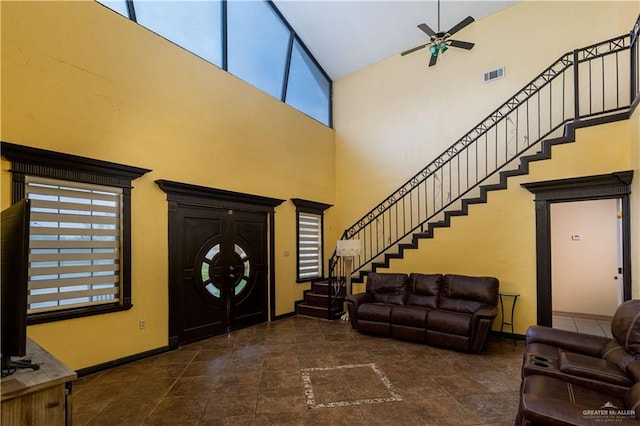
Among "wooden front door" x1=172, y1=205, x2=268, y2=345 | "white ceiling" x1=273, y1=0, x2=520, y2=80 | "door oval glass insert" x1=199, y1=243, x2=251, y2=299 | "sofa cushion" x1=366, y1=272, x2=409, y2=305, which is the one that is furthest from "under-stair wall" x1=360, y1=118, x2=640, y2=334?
"white ceiling" x1=273, y1=0, x2=520, y2=80

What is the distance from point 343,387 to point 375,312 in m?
1.91

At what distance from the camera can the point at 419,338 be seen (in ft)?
16.0

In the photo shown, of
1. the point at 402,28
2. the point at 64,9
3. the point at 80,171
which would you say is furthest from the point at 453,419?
the point at 402,28

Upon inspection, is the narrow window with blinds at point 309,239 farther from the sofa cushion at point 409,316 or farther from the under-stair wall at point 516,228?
the sofa cushion at point 409,316

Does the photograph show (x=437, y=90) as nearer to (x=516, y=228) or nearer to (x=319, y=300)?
(x=516, y=228)

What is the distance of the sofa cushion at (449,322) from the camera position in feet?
14.6

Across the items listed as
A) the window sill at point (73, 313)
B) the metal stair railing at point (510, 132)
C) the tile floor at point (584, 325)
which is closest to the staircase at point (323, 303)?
the metal stair railing at point (510, 132)

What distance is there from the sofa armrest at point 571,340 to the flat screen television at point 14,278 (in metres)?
4.01

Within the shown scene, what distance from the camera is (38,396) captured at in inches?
54.6

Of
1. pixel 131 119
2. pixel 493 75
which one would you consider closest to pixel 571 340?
pixel 493 75

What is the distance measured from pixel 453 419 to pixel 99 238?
4.37 metres

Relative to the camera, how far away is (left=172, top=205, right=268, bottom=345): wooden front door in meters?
4.96

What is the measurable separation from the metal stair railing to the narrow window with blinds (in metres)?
0.55

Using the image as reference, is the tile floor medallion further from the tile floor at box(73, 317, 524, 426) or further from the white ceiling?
the white ceiling
